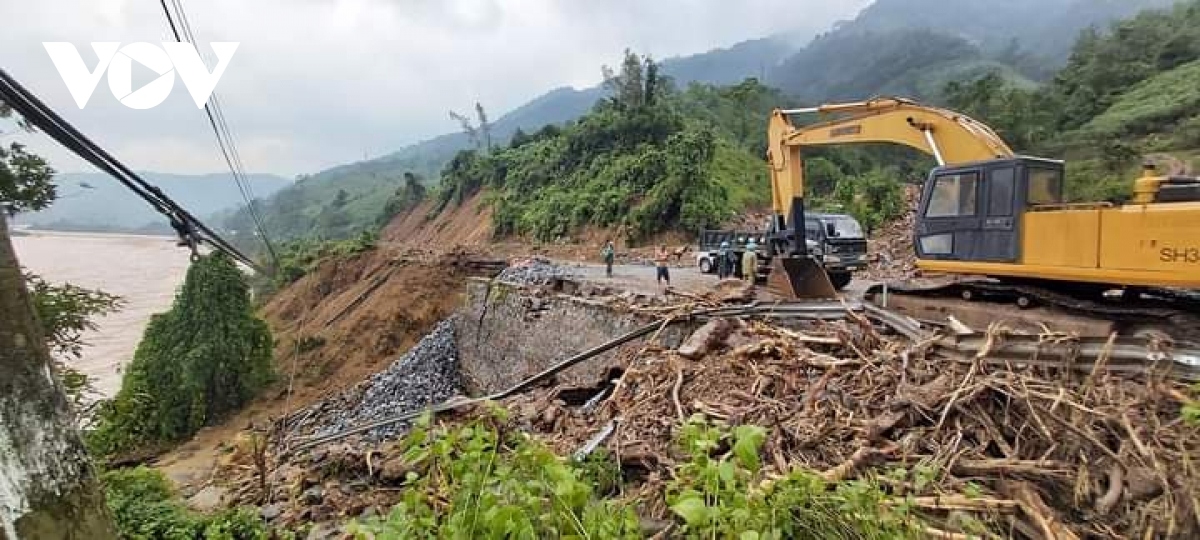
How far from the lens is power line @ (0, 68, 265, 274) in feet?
11.1

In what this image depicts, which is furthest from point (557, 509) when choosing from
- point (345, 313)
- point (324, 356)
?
point (345, 313)

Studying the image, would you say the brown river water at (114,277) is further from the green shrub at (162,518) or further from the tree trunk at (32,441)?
the tree trunk at (32,441)

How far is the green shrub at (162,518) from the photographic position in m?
5.94

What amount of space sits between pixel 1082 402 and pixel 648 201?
22.9m

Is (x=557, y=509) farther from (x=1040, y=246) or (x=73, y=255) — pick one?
(x=73, y=255)

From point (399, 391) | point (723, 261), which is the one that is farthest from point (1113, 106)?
point (399, 391)

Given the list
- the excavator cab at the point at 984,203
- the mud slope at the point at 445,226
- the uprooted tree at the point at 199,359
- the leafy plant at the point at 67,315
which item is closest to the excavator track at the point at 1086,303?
the excavator cab at the point at 984,203

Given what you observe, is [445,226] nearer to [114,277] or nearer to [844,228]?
[844,228]

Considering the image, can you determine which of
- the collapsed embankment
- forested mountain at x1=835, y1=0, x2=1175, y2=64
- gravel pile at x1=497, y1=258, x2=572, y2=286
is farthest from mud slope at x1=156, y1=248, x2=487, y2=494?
forested mountain at x1=835, y1=0, x2=1175, y2=64

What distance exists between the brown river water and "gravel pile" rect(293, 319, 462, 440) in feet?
15.4

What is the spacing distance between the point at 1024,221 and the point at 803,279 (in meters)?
3.65

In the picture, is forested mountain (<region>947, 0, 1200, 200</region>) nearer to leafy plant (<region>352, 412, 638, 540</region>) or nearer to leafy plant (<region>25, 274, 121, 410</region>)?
leafy plant (<region>352, 412, 638, 540</region>)

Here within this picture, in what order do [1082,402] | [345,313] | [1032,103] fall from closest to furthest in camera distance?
1. [1082,402]
2. [345,313]
3. [1032,103]

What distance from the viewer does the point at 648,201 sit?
2650cm
